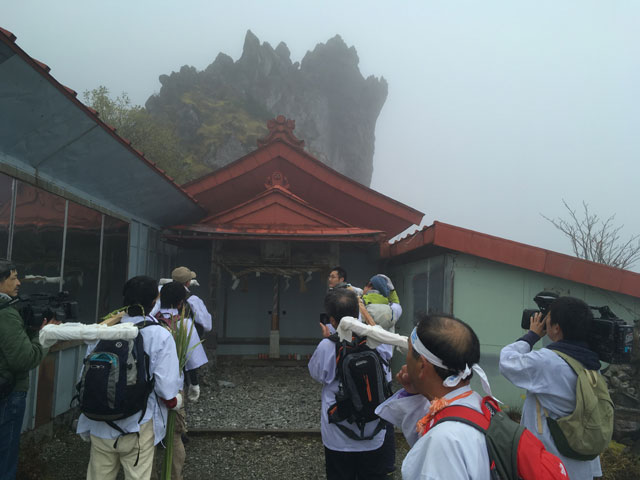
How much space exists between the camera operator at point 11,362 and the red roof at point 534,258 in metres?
5.08

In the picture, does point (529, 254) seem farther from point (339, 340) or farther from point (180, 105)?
point (180, 105)

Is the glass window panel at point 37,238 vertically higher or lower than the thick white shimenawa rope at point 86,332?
higher

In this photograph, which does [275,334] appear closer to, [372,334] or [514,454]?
[372,334]

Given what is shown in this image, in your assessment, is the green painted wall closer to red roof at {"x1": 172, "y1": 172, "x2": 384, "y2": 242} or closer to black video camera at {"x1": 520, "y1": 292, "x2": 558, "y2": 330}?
red roof at {"x1": 172, "y1": 172, "x2": 384, "y2": 242}

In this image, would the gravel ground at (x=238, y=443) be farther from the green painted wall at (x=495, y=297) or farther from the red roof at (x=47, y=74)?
the red roof at (x=47, y=74)

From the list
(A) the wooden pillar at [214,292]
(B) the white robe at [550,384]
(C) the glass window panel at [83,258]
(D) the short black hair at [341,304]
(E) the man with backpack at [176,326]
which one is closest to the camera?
(B) the white robe at [550,384]

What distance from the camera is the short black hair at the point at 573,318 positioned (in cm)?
253

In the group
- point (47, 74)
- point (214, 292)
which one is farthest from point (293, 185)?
point (47, 74)

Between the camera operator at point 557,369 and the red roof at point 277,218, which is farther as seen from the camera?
the red roof at point 277,218

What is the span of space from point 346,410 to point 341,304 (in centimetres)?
71

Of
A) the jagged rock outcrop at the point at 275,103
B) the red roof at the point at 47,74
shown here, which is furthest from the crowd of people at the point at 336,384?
the jagged rock outcrop at the point at 275,103

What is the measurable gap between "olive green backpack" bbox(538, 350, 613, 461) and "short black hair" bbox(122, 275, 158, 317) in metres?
2.74

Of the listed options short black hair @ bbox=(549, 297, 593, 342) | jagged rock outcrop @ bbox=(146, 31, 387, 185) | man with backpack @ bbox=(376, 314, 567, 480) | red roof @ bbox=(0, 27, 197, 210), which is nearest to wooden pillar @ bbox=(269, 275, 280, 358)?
red roof @ bbox=(0, 27, 197, 210)

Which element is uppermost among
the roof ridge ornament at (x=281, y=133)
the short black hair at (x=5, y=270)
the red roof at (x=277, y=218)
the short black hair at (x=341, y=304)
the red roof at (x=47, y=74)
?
the roof ridge ornament at (x=281, y=133)
